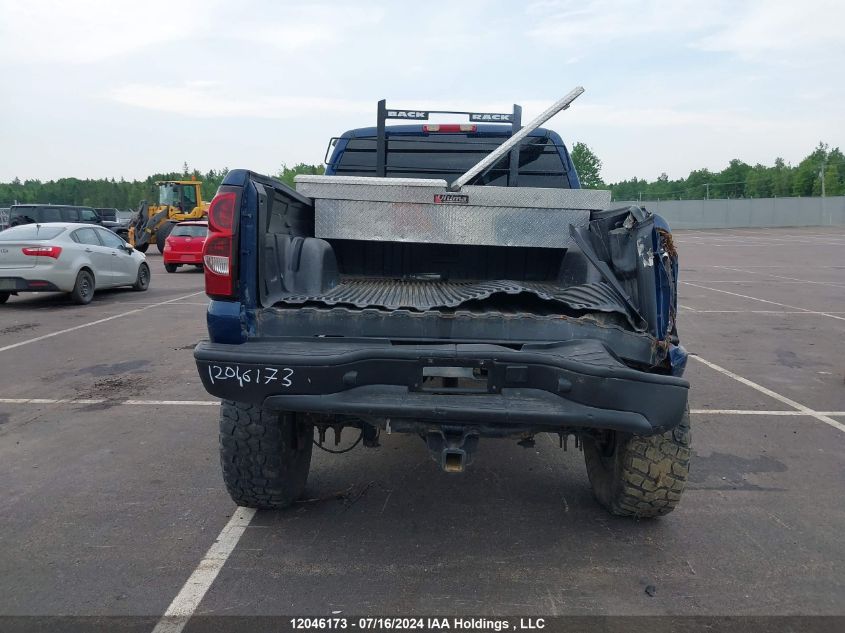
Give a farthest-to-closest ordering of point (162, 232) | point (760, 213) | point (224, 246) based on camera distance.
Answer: point (760, 213) < point (162, 232) < point (224, 246)

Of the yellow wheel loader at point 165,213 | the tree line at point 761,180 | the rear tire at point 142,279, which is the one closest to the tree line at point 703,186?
the tree line at point 761,180

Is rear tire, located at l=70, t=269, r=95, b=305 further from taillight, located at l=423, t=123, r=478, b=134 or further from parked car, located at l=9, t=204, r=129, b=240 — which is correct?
parked car, located at l=9, t=204, r=129, b=240

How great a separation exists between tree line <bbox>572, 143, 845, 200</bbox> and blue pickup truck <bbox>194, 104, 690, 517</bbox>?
53.4 meters

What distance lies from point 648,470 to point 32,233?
11737 mm

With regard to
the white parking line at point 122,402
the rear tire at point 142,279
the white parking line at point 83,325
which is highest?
the rear tire at point 142,279

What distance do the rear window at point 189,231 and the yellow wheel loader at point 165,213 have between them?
8374 mm

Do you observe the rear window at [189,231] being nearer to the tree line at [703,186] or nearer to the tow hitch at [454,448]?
the tow hitch at [454,448]

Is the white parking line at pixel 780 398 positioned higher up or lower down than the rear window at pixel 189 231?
lower down

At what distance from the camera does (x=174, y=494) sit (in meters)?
4.02

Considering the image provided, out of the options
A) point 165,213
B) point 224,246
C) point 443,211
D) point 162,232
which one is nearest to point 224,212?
point 224,246

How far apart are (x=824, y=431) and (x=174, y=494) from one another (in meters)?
4.87

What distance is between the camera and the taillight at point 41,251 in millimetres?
11344

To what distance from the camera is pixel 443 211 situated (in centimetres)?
417

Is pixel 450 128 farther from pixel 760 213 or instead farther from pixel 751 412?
pixel 760 213
